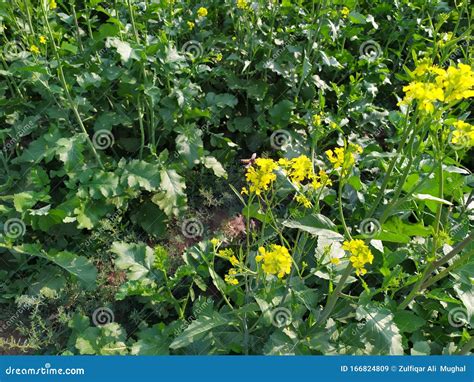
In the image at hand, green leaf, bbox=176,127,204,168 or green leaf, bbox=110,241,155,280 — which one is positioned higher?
green leaf, bbox=176,127,204,168

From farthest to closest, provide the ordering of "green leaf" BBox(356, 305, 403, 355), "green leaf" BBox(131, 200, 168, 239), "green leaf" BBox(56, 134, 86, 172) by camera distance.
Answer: "green leaf" BBox(131, 200, 168, 239), "green leaf" BBox(56, 134, 86, 172), "green leaf" BBox(356, 305, 403, 355)

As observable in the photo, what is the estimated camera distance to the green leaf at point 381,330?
245 centimetres

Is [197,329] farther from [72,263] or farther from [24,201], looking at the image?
[24,201]

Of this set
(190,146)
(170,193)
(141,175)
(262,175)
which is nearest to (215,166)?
(190,146)

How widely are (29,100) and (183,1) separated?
1.49 metres

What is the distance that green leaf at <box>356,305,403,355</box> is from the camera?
2447 millimetres

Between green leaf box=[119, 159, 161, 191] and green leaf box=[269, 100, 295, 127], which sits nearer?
green leaf box=[119, 159, 161, 191]

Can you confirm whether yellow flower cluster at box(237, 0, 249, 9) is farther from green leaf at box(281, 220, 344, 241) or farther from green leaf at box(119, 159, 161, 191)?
green leaf at box(281, 220, 344, 241)

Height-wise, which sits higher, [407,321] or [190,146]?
[190,146]

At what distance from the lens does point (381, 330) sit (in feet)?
8.09

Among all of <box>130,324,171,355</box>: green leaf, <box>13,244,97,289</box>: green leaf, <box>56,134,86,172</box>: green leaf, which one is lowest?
<box>130,324,171,355</box>: green leaf

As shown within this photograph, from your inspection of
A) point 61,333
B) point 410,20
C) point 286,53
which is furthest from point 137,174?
point 410,20

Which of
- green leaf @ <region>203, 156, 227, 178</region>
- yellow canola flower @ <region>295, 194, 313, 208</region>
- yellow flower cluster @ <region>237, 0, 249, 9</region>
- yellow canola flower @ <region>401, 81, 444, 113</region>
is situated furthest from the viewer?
yellow flower cluster @ <region>237, 0, 249, 9</region>

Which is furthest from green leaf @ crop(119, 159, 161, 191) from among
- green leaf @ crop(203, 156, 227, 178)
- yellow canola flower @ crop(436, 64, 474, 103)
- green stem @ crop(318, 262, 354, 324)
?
yellow canola flower @ crop(436, 64, 474, 103)
